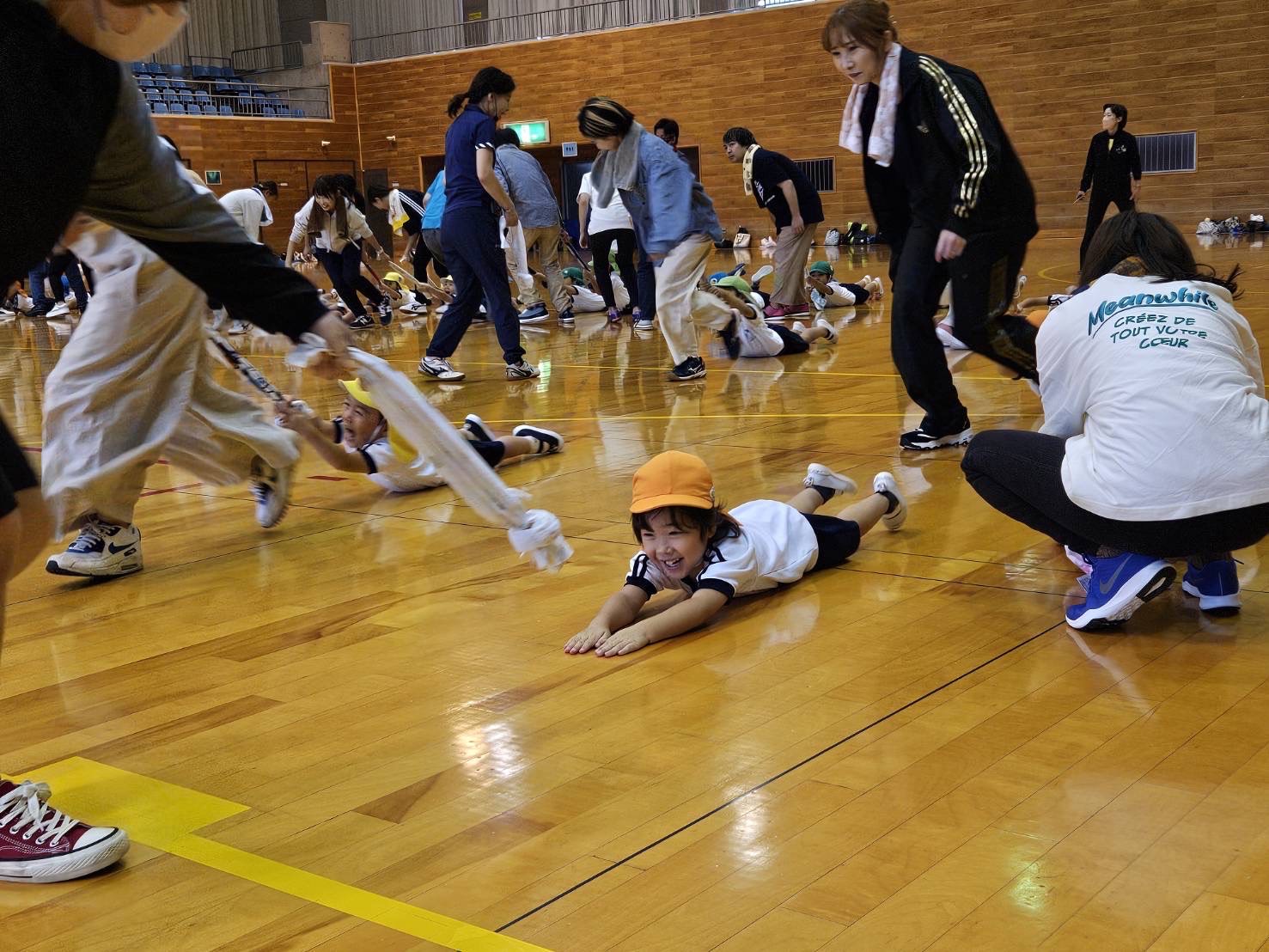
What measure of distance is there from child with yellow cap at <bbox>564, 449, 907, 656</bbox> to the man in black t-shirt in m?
6.79

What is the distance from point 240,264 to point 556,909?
110 centimetres

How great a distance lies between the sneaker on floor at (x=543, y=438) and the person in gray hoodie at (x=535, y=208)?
18.4 feet

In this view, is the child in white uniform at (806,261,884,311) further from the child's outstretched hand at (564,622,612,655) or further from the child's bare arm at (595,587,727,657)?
the child's outstretched hand at (564,622,612,655)

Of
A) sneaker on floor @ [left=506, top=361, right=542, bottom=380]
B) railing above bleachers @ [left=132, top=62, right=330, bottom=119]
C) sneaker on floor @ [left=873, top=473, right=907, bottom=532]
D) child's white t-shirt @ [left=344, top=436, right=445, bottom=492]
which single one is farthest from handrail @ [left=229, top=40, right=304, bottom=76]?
sneaker on floor @ [left=873, top=473, right=907, bottom=532]

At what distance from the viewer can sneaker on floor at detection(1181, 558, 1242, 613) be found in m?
2.98

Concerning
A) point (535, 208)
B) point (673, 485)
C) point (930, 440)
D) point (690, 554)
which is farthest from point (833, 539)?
point (535, 208)

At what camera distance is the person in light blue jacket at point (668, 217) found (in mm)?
7402

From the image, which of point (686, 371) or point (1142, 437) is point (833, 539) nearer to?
point (1142, 437)

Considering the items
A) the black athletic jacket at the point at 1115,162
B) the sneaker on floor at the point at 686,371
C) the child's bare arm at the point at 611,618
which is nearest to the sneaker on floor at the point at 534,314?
the sneaker on floor at the point at 686,371

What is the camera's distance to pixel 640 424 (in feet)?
19.8

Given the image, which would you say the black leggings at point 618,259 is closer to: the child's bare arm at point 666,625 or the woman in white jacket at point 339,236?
the woman in white jacket at point 339,236

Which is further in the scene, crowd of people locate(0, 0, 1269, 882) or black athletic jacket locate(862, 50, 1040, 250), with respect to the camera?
black athletic jacket locate(862, 50, 1040, 250)

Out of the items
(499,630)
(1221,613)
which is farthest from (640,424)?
(1221,613)

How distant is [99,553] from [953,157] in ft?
10.2
